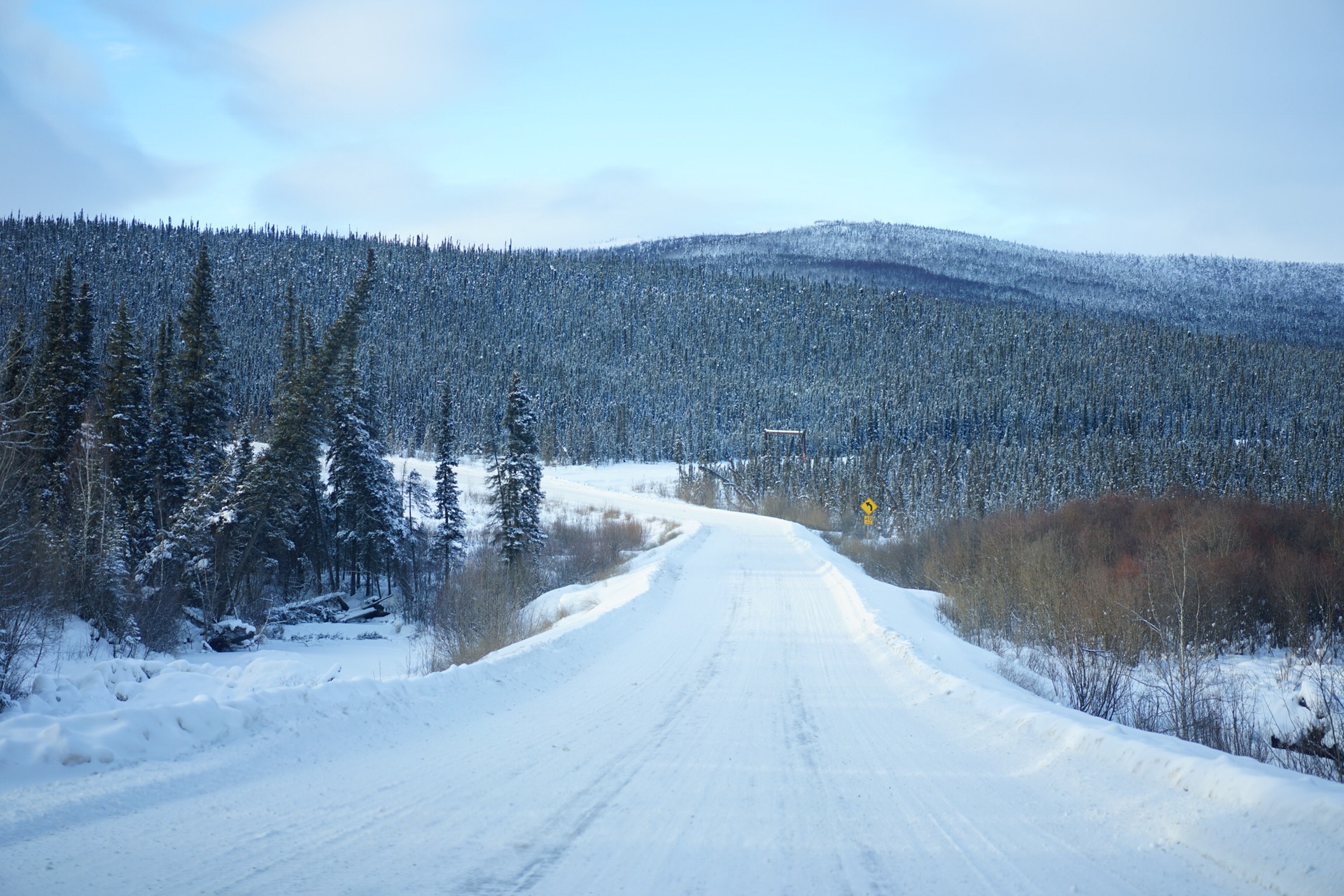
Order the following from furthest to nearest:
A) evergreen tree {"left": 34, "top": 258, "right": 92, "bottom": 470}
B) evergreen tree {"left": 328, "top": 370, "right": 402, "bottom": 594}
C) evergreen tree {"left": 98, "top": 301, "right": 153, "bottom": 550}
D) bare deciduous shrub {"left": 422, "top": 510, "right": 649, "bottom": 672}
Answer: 1. evergreen tree {"left": 328, "top": 370, "right": 402, "bottom": 594}
2. evergreen tree {"left": 34, "top": 258, "right": 92, "bottom": 470}
3. evergreen tree {"left": 98, "top": 301, "right": 153, "bottom": 550}
4. bare deciduous shrub {"left": 422, "top": 510, "right": 649, "bottom": 672}

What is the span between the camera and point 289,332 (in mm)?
36531

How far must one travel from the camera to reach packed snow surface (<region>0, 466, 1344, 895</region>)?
13.9 feet

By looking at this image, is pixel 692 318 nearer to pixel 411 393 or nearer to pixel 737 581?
pixel 411 393

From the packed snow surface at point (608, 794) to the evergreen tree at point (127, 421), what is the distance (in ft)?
87.6

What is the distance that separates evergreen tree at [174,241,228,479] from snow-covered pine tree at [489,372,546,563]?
12400 mm

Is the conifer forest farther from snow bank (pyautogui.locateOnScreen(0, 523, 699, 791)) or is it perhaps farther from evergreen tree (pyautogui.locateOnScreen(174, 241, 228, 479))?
snow bank (pyautogui.locateOnScreen(0, 523, 699, 791))

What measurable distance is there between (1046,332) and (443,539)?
155 meters

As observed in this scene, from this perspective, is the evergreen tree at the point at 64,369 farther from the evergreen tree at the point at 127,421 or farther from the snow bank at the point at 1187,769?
the snow bank at the point at 1187,769

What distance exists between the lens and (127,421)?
99.9ft

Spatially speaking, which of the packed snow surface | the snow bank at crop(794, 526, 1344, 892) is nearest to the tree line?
the packed snow surface

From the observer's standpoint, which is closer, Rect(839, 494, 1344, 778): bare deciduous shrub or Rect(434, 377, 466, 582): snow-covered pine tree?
Rect(839, 494, 1344, 778): bare deciduous shrub

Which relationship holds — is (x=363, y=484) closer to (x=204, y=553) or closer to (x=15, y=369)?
(x=204, y=553)

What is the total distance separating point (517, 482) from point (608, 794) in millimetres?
29872

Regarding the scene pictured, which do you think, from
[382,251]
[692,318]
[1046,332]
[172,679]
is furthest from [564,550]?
[382,251]
